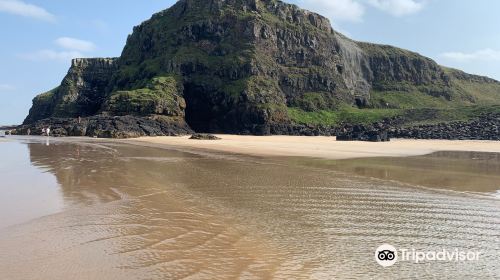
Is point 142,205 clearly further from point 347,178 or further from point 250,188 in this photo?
point 347,178

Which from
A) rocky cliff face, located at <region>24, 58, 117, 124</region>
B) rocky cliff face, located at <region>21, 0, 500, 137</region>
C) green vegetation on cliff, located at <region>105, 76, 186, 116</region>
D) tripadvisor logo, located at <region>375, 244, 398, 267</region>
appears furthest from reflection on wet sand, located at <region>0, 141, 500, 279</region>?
rocky cliff face, located at <region>24, 58, 117, 124</region>

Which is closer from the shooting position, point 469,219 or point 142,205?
point 469,219

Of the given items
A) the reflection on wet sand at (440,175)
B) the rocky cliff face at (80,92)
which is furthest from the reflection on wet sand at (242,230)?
the rocky cliff face at (80,92)

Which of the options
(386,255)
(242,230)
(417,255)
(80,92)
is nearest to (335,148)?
(242,230)

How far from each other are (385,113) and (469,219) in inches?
2846

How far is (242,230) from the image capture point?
337 inches

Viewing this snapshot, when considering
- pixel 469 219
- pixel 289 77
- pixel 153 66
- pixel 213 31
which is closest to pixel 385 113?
pixel 289 77

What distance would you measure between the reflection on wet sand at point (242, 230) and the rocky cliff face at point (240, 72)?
55.1 metres

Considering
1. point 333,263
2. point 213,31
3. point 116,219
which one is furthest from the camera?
point 213,31

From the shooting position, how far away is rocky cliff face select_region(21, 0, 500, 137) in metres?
71.9

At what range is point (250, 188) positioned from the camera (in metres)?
14.1

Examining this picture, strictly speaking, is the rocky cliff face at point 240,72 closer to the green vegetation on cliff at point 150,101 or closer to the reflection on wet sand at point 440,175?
the green vegetation on cliff at point 150,101

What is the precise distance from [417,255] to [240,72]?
71.7m

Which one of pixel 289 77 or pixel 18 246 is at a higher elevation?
pixel 289 77
